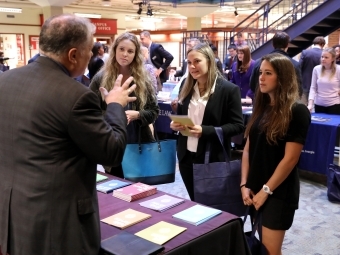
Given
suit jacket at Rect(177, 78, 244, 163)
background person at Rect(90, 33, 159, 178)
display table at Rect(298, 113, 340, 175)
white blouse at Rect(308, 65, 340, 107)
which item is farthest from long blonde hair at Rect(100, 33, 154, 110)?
white blouse at Rect(308, 65, 340, 107)

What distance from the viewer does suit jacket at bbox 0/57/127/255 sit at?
115cm

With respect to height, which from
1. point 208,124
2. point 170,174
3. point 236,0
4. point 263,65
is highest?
point 236,0

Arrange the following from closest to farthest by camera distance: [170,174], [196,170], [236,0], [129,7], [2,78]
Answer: [2,78] < [196,170] < [170,174] < [236,0] < [129,7]

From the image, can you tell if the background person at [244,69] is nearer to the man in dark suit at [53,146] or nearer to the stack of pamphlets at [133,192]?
the stack of pamphlets at [133,192]

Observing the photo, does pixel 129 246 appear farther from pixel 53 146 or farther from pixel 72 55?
pixel 72 55

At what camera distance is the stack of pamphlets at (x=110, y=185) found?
6.20ft

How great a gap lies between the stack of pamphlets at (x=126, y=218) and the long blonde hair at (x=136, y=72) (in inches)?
40.5

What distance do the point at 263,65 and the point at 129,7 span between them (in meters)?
15.0

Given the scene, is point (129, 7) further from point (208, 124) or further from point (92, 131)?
point (92, 131)

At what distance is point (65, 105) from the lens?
1.13 m

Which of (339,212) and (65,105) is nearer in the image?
(65,105)

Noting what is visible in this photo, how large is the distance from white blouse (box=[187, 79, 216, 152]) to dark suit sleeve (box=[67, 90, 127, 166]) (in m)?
1.12

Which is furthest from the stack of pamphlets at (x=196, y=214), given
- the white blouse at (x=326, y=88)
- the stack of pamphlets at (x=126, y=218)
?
the white blouse at (x=326, y=88)

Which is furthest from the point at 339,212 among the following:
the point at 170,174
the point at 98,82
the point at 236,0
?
the point at 236,0
